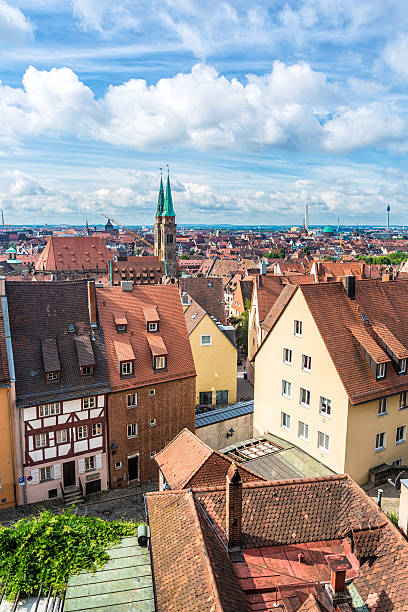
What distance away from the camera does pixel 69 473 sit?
32.2 m

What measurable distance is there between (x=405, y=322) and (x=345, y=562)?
77.3 ft

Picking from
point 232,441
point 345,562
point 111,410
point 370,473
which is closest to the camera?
point 345,562

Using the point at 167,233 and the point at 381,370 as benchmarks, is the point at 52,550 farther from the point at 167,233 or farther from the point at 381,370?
the point at 167,233

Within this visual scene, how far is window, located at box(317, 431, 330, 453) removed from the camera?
2948 cm

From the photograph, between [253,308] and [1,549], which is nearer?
[1,549]

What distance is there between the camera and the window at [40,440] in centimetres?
3050

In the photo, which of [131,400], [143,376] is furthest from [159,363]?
[131,400]

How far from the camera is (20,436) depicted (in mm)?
29922

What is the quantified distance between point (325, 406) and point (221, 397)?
20.9 m

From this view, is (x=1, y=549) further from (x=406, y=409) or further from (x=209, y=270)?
(x=209, y=270)

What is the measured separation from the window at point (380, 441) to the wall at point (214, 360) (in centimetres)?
1989

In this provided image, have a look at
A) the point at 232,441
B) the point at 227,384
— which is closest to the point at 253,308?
the point at 227,384

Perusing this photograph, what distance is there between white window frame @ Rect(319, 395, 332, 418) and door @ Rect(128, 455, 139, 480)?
1393cm

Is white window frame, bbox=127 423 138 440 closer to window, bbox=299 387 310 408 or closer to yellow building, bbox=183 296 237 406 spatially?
window, bbox=299 387 310 408
